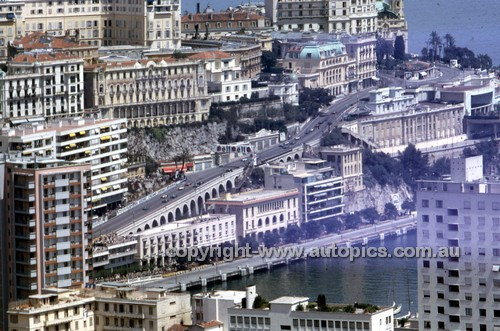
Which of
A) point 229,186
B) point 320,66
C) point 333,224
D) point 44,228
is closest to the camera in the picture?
point 44,228

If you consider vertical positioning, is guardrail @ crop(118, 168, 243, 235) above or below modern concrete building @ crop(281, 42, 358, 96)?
below

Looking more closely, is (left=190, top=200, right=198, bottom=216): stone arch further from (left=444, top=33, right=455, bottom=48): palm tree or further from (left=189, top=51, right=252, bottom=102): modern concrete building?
(left=444, top=33, right=455, bottom=48): palm tree

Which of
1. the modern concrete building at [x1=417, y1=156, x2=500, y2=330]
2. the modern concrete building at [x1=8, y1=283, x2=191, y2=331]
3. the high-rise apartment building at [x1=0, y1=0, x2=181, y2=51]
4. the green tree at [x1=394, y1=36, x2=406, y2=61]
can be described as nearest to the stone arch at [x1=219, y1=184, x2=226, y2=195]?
Result: the high-rise apartment building at [x1=0, y1=0, x2=181, y2=51]

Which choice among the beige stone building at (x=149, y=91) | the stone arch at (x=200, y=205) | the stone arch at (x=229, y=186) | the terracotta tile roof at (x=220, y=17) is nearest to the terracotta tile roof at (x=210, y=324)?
the stone arch at (x=200, y=205)

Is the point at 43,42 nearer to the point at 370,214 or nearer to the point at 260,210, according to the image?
the point at 260,210

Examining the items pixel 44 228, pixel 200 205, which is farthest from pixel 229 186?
pixel 44 228

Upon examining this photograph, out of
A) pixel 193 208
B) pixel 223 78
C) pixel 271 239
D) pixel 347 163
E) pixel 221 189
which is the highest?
pixel 223 78

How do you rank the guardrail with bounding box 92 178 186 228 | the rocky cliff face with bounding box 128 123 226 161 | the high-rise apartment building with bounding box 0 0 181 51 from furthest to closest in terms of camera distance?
the high-rise apartment building with bounding box 0 0 181 51 → the rocky cliff face with bounding box 128 123 226 161 → the guardrail with bounding box 92 178 186 228
